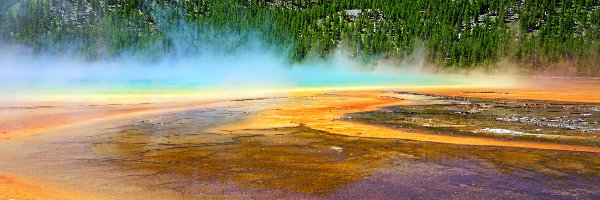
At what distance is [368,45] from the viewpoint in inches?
3438

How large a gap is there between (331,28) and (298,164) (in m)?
88.4

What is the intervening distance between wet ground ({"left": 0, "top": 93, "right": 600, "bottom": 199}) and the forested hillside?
6922cm

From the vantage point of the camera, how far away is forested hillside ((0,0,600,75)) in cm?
8075

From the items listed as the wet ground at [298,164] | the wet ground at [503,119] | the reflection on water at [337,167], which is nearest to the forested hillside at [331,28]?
the wet ground at [503,119]

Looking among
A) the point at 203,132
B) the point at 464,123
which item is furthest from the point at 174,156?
the point at 464,123

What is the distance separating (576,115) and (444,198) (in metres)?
12.9

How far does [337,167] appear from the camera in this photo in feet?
32.3

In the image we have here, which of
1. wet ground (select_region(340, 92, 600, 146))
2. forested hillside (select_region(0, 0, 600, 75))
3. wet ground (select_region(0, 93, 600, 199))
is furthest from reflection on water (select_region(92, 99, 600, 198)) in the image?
forested hillside (select_region(0, 0, 600, 75))

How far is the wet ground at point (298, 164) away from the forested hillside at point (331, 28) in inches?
2725

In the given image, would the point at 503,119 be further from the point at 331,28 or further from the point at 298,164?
the point at 331,28

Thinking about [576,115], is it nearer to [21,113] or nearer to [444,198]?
[444,198]

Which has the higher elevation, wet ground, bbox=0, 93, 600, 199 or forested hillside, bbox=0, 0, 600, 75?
forested hillside, bbox=0, 0, 600, 75

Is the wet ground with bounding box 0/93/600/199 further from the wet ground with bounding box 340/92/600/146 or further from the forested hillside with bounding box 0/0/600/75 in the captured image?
the forested hillside with bounding box 0/0/600/75

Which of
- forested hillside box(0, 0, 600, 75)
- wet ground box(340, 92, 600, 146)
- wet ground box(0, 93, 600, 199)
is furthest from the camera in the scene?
forested hillside box(0, 0, 600, 75)
